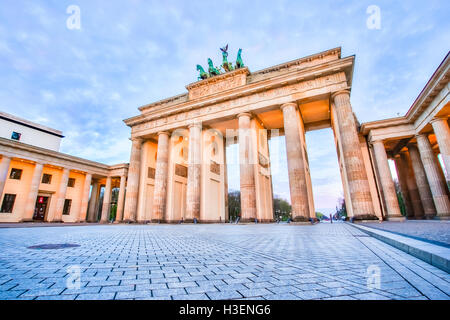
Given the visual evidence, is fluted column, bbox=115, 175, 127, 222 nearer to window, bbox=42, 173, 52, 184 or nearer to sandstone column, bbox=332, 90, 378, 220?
window, bbox=42, 173, 52, 184

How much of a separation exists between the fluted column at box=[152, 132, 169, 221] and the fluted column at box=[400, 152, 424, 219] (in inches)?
1030

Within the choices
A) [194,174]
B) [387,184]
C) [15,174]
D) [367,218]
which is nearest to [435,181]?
[387,184]

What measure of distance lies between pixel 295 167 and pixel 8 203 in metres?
31.9

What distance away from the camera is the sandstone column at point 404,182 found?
76.4 ft

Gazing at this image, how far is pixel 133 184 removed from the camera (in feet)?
77.1

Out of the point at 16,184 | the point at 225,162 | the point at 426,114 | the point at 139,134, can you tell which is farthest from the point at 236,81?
the point at 16,184

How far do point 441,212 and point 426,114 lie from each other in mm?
7925

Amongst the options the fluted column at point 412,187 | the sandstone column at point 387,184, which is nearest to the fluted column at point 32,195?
the sandstone column at point 387,184

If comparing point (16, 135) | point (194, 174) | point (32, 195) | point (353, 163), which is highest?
point (16, 135)

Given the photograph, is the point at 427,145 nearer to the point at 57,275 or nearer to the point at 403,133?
the point at 403,133

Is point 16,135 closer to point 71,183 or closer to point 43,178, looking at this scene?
point 43,178

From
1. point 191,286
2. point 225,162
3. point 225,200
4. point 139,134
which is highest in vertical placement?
point 139,134

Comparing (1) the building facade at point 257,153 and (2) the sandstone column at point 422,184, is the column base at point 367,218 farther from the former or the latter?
(2) the sandstone column at point 422,184

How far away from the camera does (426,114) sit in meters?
16.6
